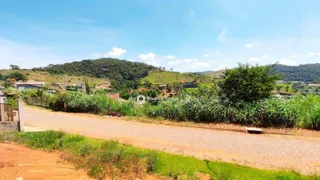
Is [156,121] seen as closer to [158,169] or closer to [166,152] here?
[166,152]

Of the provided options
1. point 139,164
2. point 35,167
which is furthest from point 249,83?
point 35,167

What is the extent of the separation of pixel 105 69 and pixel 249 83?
94.6 metres

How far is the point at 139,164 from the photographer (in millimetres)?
5461

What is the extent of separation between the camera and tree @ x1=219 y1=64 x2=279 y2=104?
1041 centimetres

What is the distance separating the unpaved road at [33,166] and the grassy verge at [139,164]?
0.93ft

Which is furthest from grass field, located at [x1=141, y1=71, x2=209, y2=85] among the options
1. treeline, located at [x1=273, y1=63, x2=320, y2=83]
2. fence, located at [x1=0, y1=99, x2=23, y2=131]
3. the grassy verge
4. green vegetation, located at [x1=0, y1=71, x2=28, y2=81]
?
the grassy verge

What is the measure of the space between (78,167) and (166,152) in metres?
2.44

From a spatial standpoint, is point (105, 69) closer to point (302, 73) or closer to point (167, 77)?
point (167, 77)

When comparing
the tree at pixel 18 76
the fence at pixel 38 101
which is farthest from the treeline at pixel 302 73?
the tree at pixel 18 76

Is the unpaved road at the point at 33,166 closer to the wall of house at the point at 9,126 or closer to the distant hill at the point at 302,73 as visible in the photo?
the wall of house at the point at 9,126

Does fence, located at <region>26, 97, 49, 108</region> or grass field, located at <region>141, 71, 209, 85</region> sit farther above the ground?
grass field, located at <region>141, 71, 209, 85</region>

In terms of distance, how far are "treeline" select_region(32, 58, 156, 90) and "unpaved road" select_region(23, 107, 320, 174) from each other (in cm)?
8157

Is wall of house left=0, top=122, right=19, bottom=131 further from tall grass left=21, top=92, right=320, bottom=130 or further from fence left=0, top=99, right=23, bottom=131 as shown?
tall grass left=21, top=92, right=320, bottom=130

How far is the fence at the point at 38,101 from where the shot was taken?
1922cm
